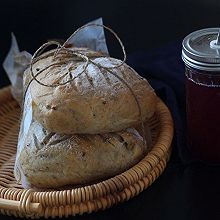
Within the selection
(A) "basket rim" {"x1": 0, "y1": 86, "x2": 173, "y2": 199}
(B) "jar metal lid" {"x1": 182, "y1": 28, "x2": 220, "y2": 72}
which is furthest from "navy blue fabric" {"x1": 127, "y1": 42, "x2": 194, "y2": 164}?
(B) "jar metal lid" {"x1": 182, "y1": 28, "x2": 220, "y2": 72}

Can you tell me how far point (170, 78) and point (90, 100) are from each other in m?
0.26

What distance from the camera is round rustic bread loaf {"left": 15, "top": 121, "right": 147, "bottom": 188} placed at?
704mm

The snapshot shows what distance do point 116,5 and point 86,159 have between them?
520mm

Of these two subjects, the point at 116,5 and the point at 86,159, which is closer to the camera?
the point at 86,159

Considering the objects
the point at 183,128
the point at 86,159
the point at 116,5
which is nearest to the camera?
the point at 86,159

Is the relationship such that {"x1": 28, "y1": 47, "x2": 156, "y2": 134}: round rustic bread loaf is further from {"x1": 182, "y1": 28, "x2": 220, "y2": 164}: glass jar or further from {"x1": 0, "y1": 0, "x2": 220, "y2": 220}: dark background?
{"x1": 0, "y1": 0, "x2": 220, "y2": 220}: dark background

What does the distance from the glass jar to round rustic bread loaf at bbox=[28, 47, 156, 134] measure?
0.07m

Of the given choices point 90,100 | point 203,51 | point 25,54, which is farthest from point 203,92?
point 25,54

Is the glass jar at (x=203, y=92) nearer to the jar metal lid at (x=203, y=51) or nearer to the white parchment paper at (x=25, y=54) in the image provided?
the jar metal lid at (x=203, y=51)

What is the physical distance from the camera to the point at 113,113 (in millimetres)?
Answer: 708

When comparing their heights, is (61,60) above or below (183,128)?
above

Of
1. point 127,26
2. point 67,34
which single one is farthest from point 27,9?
point 127,26

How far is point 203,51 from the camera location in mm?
712

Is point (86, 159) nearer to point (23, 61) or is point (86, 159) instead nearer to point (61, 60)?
point (61, 60)
